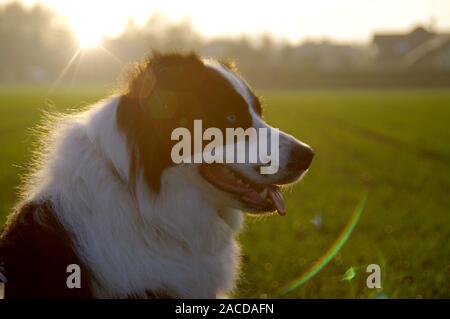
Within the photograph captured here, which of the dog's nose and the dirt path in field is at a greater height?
the dirt path in field

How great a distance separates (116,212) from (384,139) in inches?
580

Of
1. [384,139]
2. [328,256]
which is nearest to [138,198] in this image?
[328,256]

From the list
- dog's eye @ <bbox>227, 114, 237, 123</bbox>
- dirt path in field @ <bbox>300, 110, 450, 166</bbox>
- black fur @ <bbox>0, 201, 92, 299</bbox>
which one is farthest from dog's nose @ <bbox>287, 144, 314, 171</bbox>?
dirt path in field @ <bbox>300, 110, 450, 166</bbox>

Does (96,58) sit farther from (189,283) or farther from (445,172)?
(189,283)

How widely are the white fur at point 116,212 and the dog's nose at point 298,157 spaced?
0.57 meters

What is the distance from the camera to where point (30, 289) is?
9.66 ft

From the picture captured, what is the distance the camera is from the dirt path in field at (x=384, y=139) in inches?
525

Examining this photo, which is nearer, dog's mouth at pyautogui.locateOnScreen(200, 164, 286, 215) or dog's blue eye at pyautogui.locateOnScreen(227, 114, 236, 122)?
dog's mouth at pyautogui.locateOnScreen(200, 164, 286, 215)

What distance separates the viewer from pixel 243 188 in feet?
11.2

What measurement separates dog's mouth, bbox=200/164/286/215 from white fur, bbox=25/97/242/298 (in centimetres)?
10

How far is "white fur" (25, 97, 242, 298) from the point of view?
3.05 metres

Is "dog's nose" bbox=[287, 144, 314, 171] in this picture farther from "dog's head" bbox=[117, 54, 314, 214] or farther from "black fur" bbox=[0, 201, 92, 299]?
"black fur" bbox=[0, 201, 92, 299]

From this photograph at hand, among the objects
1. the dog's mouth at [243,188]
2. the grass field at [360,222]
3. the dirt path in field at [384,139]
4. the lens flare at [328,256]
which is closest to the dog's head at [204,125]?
the dog's mouth at [243,188]

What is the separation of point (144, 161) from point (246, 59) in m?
77.3
